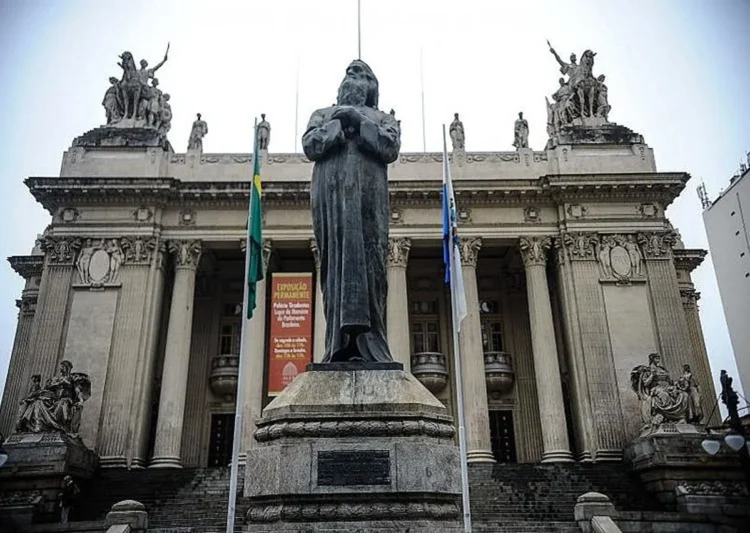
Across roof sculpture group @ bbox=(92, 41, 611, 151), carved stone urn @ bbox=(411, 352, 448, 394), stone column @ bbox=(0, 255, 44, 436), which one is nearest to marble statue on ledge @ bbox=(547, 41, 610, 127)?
roof sculpture group @ bbox=(92, 41, 611, 151)

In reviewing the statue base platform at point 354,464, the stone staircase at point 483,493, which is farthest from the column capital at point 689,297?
the statue base platform at point 354,464

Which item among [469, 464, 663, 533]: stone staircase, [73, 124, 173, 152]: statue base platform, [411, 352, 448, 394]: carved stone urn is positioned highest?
[73, 124, 173, 152]: statue base platform

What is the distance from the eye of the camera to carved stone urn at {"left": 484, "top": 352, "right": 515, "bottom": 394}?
1225 inches

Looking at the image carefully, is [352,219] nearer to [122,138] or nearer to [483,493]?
[483,493]

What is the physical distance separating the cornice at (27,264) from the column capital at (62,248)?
10408 mm

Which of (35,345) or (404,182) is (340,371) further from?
(35,345)

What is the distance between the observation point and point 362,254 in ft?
24.9

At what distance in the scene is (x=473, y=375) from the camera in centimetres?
2747

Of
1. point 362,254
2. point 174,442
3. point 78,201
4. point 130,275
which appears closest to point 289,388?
point 362,254

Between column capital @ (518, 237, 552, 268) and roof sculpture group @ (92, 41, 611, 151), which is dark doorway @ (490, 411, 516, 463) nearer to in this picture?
column capital @ (518, 237, 552, 268)

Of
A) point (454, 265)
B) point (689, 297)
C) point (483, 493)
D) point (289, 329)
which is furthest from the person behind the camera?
point (689, 297)

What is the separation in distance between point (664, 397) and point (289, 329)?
1483 cm

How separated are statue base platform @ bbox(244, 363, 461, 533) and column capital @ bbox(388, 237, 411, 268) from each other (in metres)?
22.5

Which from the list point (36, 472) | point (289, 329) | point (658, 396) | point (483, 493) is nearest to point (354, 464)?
point (483, 493)
